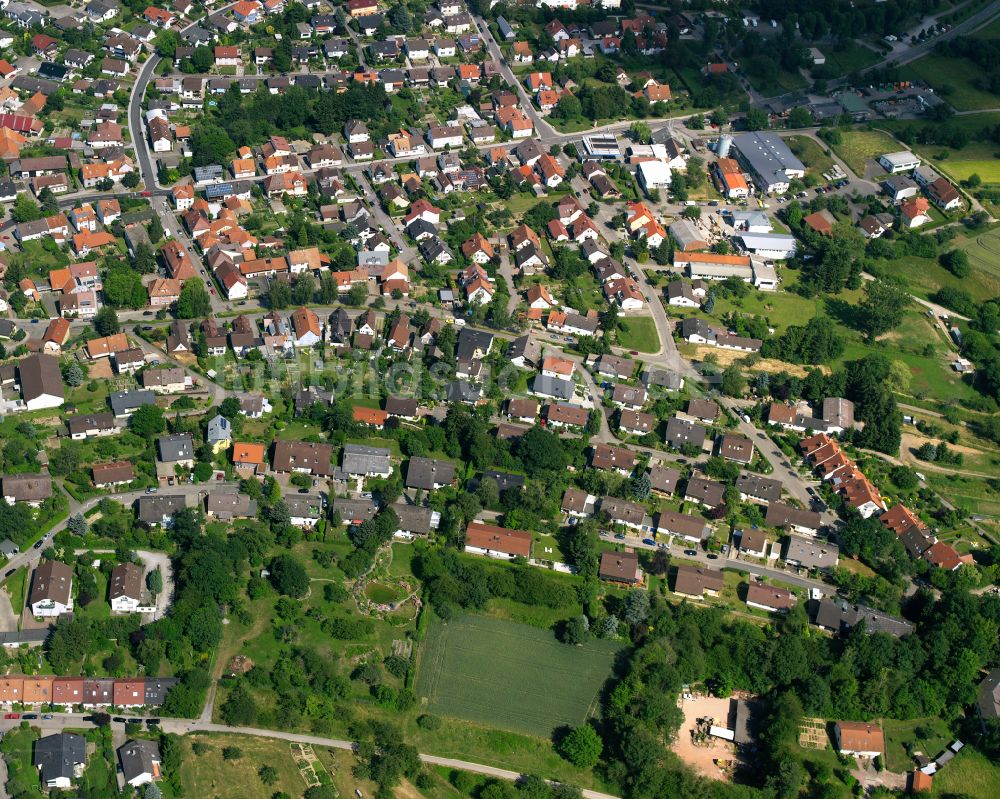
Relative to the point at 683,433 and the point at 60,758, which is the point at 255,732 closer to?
the point at 60,758

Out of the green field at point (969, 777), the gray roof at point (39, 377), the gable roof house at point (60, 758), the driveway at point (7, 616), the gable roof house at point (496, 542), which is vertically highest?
the gray roof at point (39, 377)

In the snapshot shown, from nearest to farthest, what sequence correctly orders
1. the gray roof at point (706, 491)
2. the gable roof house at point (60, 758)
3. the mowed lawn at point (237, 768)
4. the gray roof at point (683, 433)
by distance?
1. the gable roof house at point (60, 758)
2. the mowed lawn at point (237, 768)
3. the gray roof at point (706, 491)
4. the gray roof at point (683, 433)

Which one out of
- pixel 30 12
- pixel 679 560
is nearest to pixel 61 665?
pixel 679 560

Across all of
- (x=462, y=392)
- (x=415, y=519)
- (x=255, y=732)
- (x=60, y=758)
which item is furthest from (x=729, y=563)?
(x=60, y=758)

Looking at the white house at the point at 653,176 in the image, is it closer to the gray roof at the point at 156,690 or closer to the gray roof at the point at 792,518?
the gray roof at the point at 792,518

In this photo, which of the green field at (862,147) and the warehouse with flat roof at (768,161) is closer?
the warehouse with flat roof at (768,161)

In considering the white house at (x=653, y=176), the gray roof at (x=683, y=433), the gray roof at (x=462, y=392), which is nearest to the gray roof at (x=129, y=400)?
the gray roof at (x=462, y=392)

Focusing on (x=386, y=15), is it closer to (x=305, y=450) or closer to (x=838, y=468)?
(x=305, y=450)
